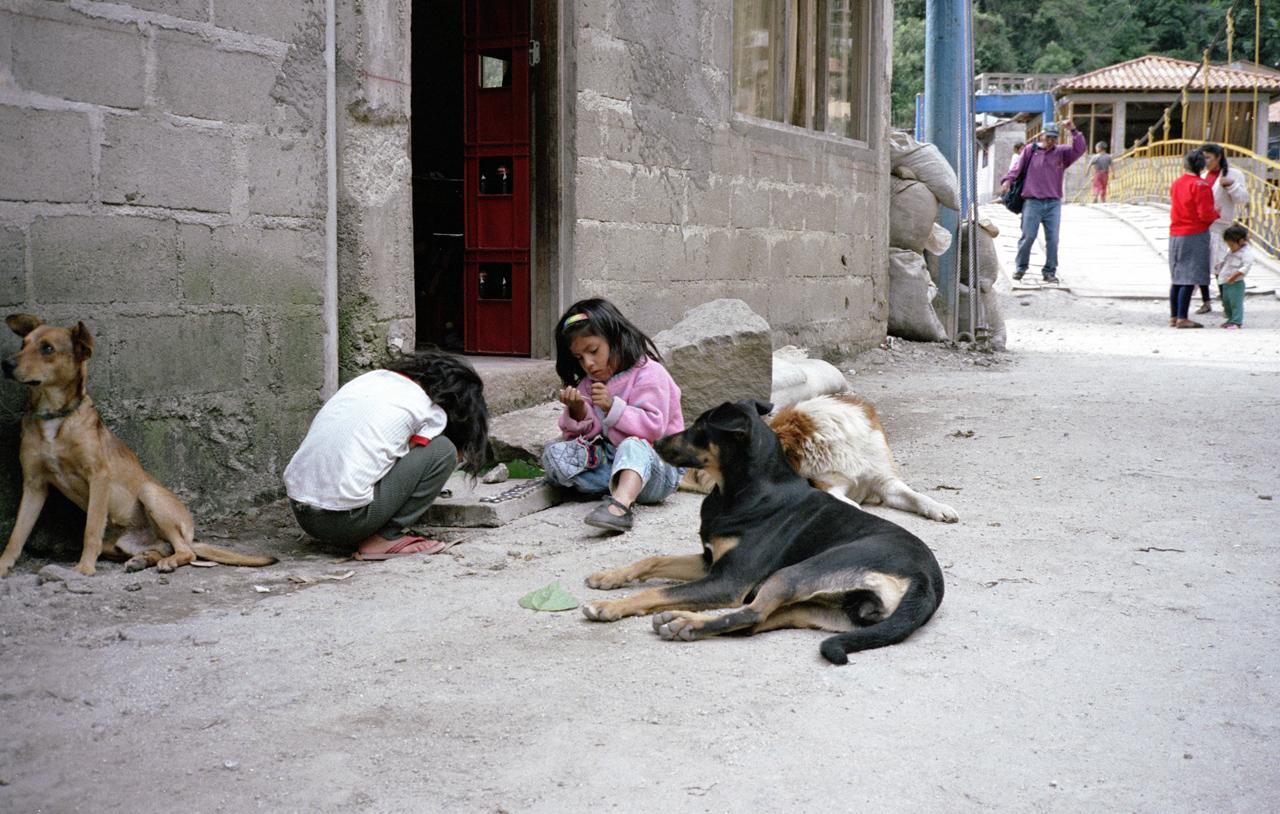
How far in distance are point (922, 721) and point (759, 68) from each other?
744cm

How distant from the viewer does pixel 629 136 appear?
7570mm

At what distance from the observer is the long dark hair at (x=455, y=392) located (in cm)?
473

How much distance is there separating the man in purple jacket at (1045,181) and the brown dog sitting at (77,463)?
13.8 meters

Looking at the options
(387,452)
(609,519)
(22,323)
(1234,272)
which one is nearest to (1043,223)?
(1234,272)

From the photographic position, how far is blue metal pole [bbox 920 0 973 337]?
1280 cm

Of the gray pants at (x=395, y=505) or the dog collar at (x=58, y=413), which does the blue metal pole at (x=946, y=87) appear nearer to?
the gray pants at (x=395, y=505)

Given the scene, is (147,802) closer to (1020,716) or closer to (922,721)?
(922,721)

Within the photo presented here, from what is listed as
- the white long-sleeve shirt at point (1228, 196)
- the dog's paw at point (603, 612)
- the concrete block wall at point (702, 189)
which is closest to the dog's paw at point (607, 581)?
the dog's paw at point (603, 612)

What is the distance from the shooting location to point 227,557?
175 inches

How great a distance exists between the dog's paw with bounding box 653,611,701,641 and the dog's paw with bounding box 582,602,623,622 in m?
0.21

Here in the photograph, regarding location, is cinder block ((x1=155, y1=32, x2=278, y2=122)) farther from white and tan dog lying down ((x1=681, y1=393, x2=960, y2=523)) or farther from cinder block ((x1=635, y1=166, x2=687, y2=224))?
cinder block ((x1=635, y1=166, x2=687, y2=224))

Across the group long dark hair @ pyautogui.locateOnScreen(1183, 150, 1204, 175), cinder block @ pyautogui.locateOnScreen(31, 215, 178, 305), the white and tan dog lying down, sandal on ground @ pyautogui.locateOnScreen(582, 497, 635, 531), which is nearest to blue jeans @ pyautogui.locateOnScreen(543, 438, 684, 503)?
sandal on ground @ pyautogui.locateOnScreen(582, 497, 635, 531)

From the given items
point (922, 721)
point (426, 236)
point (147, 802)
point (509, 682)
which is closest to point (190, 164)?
point (509, 682)

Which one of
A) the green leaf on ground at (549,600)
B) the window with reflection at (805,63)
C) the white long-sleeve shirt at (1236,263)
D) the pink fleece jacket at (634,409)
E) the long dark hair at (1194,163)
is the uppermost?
the window with reflection at (805,63)
